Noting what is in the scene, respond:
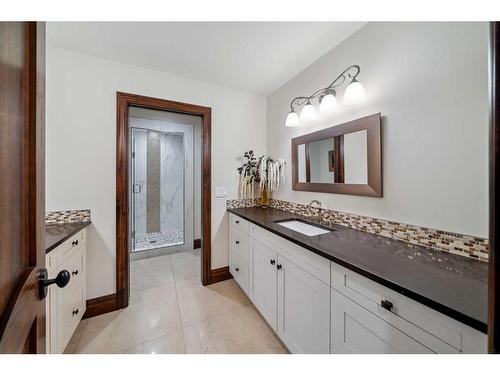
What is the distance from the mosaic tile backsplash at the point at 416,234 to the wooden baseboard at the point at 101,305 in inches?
80.7

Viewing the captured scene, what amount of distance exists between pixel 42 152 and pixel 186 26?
136 cm

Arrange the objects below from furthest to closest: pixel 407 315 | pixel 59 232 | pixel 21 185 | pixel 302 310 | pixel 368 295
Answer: pixel 59 232, pixel 302 310, pixel 368 295, pixel 407 315, pixel 21 185

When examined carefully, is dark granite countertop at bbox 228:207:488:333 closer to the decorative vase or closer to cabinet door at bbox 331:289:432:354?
cabinet door at bbox 331:289:432:354

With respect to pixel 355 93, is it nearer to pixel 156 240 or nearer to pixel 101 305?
pixel 101 305

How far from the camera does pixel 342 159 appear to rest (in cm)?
156

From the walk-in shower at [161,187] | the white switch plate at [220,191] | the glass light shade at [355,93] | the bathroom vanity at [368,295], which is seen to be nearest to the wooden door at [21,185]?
the bathroom vanity at [368,295]

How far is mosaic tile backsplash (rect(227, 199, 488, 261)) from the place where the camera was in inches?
35.4

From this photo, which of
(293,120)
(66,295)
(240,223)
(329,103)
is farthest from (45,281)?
(293,120)

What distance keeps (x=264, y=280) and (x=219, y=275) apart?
2.95 ft

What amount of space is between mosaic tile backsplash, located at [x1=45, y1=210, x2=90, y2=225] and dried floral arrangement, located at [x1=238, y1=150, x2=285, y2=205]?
5.12 ft

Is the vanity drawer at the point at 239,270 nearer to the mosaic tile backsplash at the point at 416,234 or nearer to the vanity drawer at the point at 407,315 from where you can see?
the mosaic tile backsplash at the point at 416,234

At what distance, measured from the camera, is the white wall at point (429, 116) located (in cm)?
90
